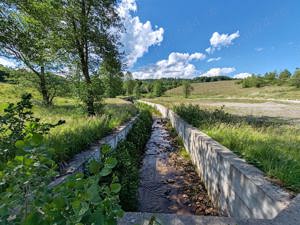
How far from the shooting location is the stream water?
4695mm

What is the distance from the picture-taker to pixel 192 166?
7258mm

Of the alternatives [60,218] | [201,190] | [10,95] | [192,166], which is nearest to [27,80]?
[10,95]

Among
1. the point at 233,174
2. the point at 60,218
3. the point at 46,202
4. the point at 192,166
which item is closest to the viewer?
the point at 60,218

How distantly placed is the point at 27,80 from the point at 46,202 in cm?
1862

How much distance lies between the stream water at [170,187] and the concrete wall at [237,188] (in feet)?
1.20

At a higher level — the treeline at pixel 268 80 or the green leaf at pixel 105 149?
the treeline at pixel 268 80

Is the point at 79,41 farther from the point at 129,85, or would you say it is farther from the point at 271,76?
the point at 271,76

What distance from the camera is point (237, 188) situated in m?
3.48

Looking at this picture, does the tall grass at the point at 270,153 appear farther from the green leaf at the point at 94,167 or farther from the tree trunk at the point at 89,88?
the tree trunk at the point at 89,88

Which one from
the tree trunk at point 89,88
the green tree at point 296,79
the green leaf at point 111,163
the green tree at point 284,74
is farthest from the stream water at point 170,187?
the green tree at point 284,74

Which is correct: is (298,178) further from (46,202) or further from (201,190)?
(46,202)

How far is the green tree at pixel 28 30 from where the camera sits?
19.5ft

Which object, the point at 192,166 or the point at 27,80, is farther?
the point at 27,80

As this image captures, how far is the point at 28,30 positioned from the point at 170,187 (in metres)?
8.21
